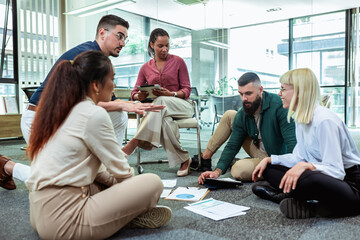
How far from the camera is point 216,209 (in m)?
1.58

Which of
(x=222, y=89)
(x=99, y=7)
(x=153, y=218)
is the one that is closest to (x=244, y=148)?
(x=153, y=218)

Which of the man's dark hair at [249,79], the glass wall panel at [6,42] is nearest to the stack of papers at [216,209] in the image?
the man's dark hair at [249,79]

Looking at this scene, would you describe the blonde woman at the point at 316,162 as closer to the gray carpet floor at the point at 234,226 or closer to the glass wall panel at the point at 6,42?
the gray carpet floor at the point at 234,226

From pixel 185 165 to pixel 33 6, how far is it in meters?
4.84

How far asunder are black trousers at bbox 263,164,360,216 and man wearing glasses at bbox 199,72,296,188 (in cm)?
63

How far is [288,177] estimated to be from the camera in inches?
53.9

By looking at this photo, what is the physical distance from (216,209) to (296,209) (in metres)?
0.39

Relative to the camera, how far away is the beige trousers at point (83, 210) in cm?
110

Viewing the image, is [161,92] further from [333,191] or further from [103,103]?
[333,191]

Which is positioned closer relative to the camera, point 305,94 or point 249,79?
point 305,94

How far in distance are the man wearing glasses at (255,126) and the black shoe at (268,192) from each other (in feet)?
1.14

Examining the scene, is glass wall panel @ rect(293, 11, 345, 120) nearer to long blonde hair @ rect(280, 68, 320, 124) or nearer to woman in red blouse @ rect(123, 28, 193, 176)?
woman in red blouse @ rect(123, 28, 193, 176)

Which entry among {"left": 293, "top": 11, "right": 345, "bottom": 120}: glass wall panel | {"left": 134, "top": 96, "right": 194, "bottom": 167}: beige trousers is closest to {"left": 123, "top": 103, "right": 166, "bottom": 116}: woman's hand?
{"left": 134, "top": 96, "right": 194, "bottom": 167}: beige trousers

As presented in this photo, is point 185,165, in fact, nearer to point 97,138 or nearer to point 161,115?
point 161,115
